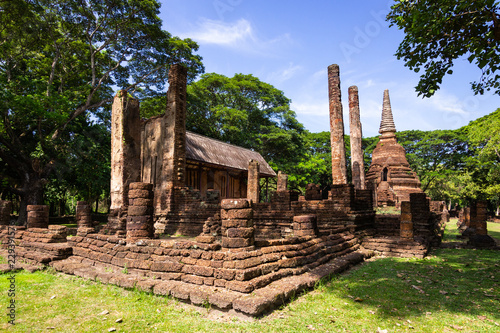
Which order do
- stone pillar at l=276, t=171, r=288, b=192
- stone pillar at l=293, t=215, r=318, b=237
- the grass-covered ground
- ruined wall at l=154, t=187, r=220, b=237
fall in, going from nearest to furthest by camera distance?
the grass-covered ground
stone pillar at l=293, t=215, r=318, b=237
ruined wall at l=154, t=187, r=220, b=237
stone pillar at l=276, t=171, r=288, b=192

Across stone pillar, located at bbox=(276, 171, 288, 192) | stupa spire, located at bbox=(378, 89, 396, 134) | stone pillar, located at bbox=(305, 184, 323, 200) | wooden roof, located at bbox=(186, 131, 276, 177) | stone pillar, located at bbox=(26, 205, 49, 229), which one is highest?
stupa spire, located at bbox=(378, 89, 396, 134)

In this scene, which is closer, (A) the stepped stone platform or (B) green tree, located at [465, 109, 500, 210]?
(A) the stepped stone platform

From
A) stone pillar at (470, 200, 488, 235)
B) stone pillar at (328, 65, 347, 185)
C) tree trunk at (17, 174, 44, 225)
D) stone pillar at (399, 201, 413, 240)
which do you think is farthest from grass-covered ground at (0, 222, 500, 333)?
tree trunk at (17, 174, 44, 225)

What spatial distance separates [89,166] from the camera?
19.1 m

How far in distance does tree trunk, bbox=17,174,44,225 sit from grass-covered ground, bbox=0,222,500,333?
12226 mm

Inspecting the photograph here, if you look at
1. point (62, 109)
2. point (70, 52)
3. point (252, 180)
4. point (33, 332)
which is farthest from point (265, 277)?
point (70, 52)

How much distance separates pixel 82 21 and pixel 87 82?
13.9ft

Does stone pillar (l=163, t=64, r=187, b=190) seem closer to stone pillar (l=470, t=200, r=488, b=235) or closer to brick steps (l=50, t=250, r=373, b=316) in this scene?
brick steps (l=50, t=250, r=373, b=316)

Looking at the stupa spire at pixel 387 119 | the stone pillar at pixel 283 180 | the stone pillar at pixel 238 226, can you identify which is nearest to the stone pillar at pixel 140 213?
the stone pillar at pixel 238 226

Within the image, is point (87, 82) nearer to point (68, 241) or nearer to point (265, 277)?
point (68, 241)

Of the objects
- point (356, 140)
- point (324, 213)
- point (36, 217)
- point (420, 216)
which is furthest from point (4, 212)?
point (356, 140)

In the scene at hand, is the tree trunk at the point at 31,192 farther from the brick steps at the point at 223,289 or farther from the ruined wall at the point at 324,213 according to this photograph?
the ruined wall at the point at 324,213

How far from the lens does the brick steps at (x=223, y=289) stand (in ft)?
14.8

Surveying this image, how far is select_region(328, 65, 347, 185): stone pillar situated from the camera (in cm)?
1636
